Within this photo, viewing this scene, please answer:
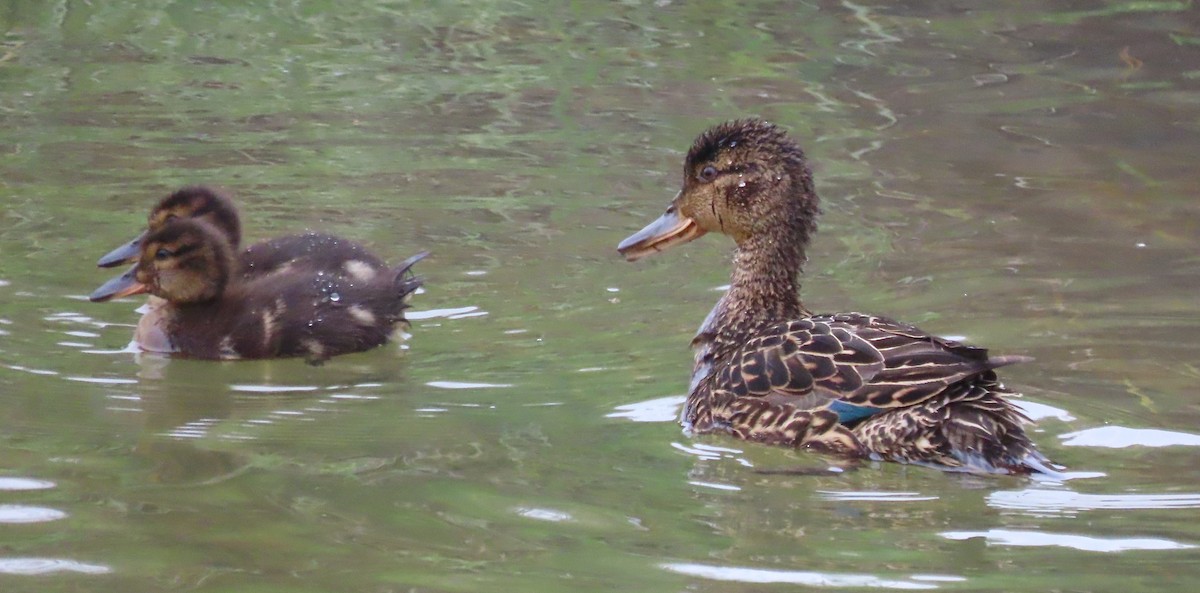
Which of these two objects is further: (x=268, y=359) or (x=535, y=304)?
(x=535, y=304)

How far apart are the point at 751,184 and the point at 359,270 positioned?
1457mm

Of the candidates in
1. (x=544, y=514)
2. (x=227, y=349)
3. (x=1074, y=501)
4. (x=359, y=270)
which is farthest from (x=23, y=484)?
(x=1074, y=501)

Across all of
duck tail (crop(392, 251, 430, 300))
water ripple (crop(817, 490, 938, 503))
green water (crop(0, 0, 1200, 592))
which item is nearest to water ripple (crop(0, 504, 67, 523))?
green water (crop(0, 0, 1200, 592))

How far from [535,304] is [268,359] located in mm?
944

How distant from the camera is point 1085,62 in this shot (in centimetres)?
1004

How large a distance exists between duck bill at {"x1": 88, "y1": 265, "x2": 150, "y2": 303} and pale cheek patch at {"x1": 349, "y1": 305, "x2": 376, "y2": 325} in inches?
26.6

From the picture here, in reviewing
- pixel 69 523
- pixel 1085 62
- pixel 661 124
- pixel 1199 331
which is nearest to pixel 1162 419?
pixel 1199 331

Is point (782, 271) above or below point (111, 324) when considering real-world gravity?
above

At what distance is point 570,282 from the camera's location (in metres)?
6.22

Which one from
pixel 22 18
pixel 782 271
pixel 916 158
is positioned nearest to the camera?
pixel 782 271

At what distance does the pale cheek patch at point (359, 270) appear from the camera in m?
5.79

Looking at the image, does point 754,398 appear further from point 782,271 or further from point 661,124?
point 661,124

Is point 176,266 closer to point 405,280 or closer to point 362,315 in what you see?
point 362,315

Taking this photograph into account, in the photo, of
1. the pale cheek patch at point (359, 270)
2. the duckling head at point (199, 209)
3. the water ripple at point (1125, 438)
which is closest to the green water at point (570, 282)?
the water ripple at point (1125, 438)
